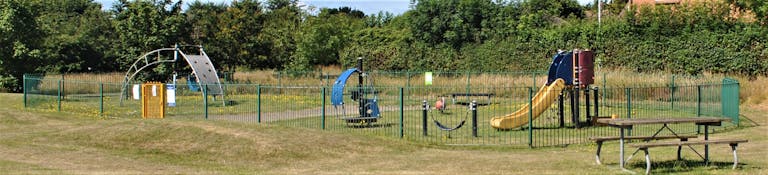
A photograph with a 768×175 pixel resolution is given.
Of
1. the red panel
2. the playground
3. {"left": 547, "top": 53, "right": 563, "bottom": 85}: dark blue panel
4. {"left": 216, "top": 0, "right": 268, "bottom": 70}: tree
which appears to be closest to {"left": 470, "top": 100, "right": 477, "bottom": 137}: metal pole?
the playground

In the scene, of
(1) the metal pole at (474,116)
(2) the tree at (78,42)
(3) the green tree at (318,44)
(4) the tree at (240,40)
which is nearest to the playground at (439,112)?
(1) the metal pole at (474,116)

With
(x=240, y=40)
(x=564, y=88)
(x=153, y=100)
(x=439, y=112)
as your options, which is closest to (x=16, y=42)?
(x=240, y=40)

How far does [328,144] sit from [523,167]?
425 centimetres

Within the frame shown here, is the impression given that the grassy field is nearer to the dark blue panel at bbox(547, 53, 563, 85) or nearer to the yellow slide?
the yellow slide

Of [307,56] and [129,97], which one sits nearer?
[129,97]

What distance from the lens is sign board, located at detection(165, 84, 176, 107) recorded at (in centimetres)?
2472

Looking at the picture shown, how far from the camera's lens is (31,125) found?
22.6 m

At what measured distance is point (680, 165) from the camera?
13.0m

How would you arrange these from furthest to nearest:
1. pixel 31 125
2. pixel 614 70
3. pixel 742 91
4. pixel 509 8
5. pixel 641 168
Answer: pixel 509 8 < pixel 614 70 < pixel 742 91 < pixel 31 125 < pixel 641 168

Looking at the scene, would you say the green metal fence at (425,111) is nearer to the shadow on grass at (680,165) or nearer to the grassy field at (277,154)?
the grassy field at (277,154)

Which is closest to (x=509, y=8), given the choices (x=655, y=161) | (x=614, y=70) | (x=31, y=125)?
(x=614, y=70)

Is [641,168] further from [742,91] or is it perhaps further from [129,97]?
[129,97]

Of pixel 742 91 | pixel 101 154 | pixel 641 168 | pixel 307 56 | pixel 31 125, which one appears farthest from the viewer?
pixel 307 56

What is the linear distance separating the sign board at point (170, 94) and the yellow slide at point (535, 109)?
31.6 feet
